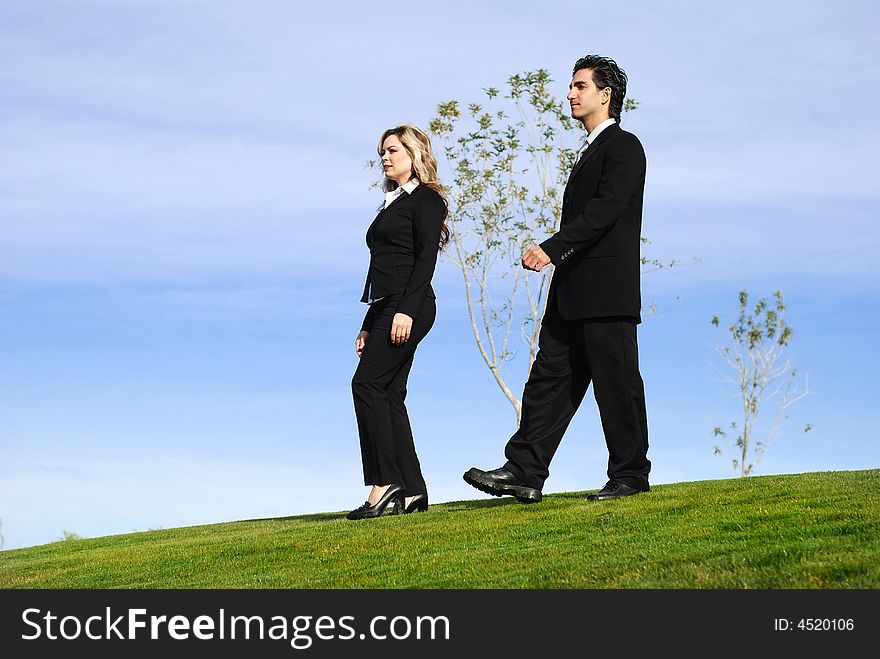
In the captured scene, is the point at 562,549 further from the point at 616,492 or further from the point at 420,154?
the point at 420,154

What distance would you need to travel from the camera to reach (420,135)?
7543 millimetres

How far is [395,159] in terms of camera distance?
7504mm

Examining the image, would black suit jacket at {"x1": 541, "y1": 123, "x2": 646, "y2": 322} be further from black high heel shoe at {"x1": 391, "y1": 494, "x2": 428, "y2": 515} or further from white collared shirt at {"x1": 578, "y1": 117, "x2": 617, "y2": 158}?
black high heel shoe at {"x1": 391, "y1": 494, "x2": 428, "y2": 515}

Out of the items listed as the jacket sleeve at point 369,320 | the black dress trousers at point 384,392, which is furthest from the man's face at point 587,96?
the jacket sleeve at point 369,320

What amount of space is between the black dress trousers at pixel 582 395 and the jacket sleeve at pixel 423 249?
0.90 m

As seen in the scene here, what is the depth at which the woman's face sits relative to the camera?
24.6 feet

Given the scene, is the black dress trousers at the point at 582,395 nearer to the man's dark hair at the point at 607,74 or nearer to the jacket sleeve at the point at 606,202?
the jacket sleeve at the point at 606,202

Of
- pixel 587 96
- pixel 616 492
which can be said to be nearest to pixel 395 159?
pixel 587 96

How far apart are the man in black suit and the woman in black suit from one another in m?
0.93

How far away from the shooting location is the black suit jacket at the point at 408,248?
725 cm
